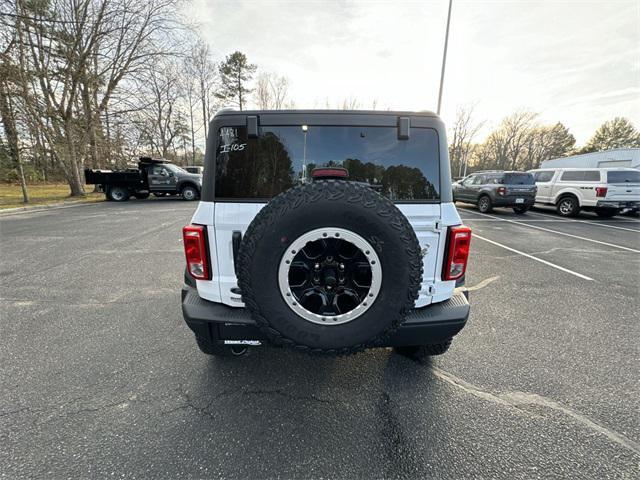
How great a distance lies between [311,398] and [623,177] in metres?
14.3

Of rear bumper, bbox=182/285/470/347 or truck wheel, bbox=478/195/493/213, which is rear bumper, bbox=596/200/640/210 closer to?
truck wheel, bbox=478/195/493/213

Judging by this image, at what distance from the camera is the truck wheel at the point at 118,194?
53.9ft

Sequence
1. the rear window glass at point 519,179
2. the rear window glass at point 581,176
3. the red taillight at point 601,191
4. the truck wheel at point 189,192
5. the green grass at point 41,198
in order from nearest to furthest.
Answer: the red taillight at point 601,191, the rear window glass at point 581,176, the rear window glass at point 519,179, the green grass at point 41,198, the truck wheel at point 189,192

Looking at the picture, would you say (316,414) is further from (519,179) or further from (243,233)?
(519,179)

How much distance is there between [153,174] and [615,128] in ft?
232

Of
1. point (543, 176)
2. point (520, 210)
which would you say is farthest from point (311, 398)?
point (543, 176)

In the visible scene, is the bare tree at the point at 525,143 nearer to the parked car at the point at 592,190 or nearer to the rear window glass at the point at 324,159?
the parked car at the point at 592,190

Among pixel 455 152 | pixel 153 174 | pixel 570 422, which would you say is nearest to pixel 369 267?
pixel 570 422

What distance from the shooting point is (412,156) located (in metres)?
2.06

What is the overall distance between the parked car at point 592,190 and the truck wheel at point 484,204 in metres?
2.84

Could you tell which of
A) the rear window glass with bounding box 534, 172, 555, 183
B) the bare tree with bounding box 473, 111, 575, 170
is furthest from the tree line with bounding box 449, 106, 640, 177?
the rear window glass with bounding box 534, 172, 555, 183

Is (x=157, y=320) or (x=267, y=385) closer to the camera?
(x=267, y=385)

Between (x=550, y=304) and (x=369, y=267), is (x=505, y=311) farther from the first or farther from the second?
(x=369, y=267)

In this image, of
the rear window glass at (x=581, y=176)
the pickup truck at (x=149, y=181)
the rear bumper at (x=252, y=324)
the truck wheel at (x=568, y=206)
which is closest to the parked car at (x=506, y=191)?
the truck wheel at (x=568, y=206)
